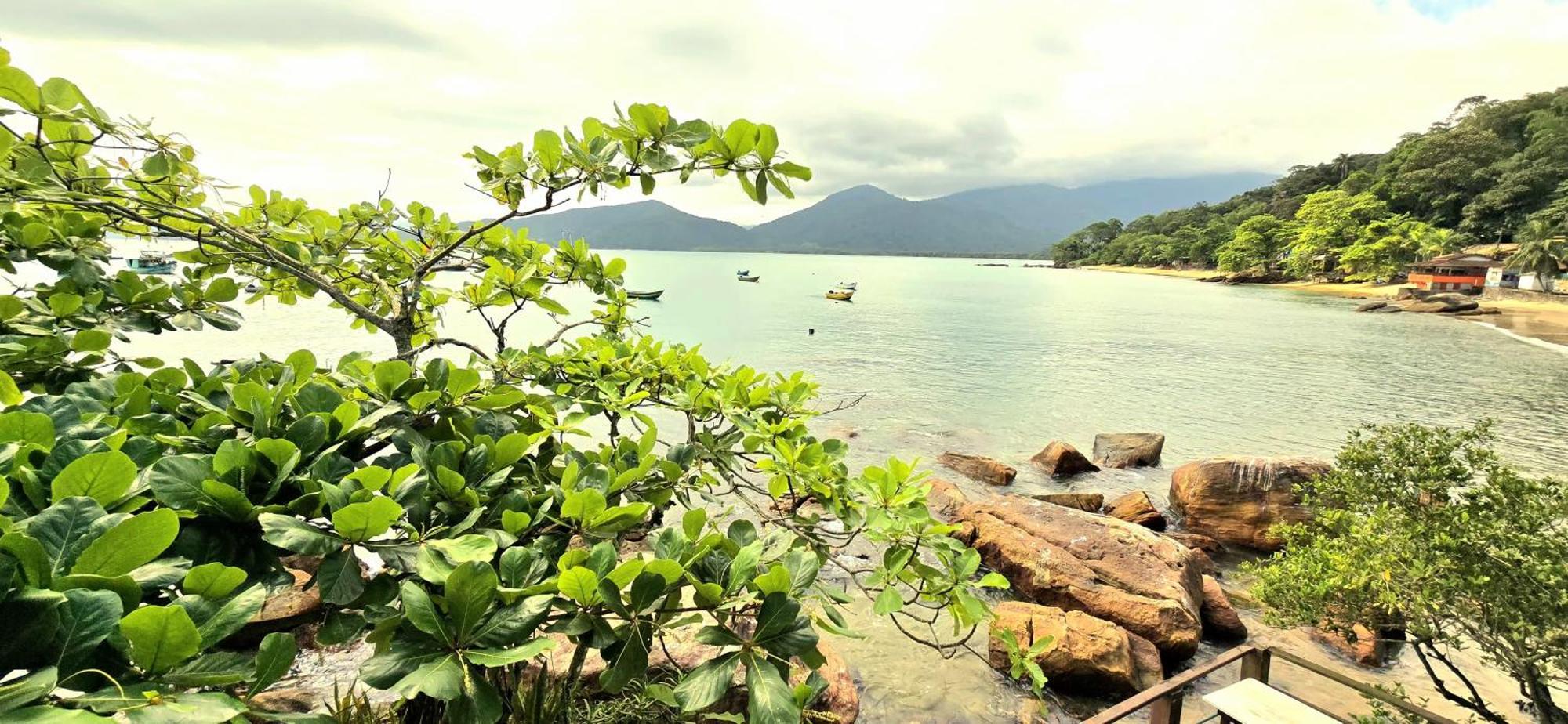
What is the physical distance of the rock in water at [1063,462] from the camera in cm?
1333

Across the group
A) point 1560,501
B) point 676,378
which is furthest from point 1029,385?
point 676,378

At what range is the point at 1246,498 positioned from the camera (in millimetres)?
10234

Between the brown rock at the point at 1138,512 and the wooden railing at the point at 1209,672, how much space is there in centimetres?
564

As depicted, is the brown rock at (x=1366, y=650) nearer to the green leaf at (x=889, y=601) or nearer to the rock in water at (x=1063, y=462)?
the rock in water at (x=1063, y=462)

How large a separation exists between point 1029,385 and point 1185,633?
16957 millimetres

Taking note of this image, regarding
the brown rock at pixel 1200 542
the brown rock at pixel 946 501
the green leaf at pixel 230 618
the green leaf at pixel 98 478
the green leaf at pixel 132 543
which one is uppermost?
the green leaf at pixel 98 478

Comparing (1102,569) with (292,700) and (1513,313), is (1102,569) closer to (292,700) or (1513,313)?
(292,700)

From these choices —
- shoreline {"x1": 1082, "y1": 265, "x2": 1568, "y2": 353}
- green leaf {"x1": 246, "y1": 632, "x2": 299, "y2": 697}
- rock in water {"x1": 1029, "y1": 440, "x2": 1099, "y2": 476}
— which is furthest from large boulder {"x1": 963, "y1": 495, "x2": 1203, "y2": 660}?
shoreline {"x1": 1082, "y1": 265, "x2": 1568, "y2": 353}

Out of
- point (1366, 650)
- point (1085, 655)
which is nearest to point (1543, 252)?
point (1366, 650)

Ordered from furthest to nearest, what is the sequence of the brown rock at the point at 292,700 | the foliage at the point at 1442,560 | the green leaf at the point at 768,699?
1. the brown rock at the point at 292,700
2. the foliage at the point at 1442,560
3. the green leaf at the point at 768,699

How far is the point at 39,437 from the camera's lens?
101cm

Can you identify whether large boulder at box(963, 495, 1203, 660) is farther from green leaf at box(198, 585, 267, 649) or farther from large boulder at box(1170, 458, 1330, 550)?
green leaf at box(198, 585, 267, 649)

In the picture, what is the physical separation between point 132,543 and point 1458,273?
240 ft

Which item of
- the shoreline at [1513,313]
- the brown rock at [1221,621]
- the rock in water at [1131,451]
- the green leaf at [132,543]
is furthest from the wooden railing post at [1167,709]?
the shoreline at [1513,313]
